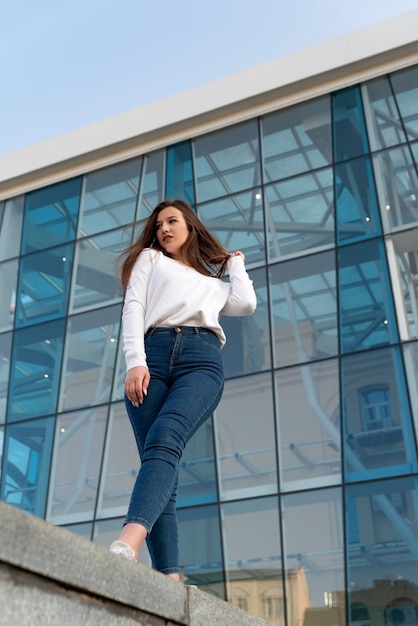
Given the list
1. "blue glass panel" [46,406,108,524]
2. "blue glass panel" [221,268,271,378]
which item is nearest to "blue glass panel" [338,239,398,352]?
"blue glass panel" [221,268,271,378]

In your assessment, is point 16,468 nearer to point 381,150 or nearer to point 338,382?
point 338,382

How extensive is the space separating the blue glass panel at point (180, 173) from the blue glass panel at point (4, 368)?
367 cm

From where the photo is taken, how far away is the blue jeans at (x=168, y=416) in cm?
272

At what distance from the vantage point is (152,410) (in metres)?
3.03

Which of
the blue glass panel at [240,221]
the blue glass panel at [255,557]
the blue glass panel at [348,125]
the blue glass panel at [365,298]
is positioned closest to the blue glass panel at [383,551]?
the blue glass panel at [255,557]

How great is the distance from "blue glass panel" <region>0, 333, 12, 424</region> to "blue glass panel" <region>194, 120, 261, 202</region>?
406 centimetres

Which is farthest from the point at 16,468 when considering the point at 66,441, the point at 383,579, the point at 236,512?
the point at 383,579

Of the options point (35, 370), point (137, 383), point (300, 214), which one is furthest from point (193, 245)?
point (35, 370)

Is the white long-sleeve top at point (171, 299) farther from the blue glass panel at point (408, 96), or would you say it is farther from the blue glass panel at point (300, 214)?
the blue glass panel at point (408, 96)

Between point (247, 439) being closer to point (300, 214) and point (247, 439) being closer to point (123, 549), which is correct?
point (300, 214)

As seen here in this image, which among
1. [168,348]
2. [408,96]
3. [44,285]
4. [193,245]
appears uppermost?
[408,96]

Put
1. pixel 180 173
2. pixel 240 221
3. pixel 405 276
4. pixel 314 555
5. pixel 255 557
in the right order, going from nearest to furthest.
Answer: pixel 314 555 → pixel 255 557 → pixel 405 276 → pixel 240 221 → pixel 180 173

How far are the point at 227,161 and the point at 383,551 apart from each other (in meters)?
6.61

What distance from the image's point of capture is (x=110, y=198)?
13.3 m
